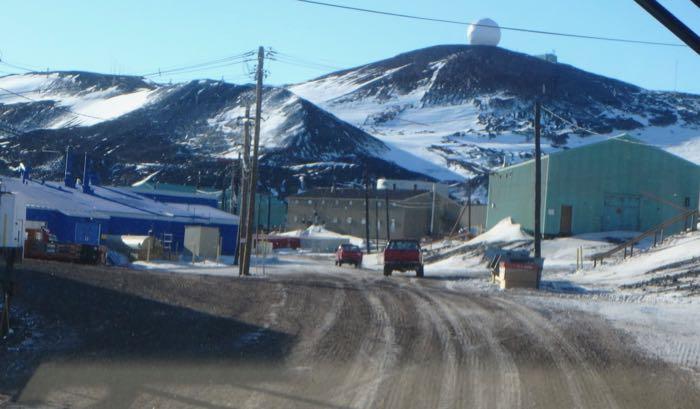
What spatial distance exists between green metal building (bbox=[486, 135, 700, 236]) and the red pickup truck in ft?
61.3

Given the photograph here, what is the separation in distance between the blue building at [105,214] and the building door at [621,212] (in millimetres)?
27069

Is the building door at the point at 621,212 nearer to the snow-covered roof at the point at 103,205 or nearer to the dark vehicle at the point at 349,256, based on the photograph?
the dark vehicle at the point at 349,256

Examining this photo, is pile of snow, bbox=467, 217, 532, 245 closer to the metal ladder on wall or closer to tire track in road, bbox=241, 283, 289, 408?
the metal ladder on wall

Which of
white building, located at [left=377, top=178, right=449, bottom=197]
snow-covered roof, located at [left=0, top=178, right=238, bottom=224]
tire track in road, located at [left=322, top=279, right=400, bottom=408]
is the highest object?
white building, located at [left=377, top=178, right=449, bottom=197]

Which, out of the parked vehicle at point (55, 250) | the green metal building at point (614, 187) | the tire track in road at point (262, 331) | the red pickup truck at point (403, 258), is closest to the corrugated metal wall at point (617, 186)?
the green metal building at point (614, 187)

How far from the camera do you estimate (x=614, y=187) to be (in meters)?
57.8

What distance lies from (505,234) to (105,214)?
2622cm

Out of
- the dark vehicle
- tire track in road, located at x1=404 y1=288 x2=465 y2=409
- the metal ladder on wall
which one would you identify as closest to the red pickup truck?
the dark vehicle

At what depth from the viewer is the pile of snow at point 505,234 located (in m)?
59.4

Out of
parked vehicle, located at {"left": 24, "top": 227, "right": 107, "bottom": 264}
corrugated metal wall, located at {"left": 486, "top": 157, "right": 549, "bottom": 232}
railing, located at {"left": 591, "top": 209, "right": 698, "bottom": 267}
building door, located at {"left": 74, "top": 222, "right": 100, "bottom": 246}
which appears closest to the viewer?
parked vehicle, located at {"left": 24, "top": 227, "right": 107, "bottom": 264}

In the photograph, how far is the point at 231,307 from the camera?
19.6 metres

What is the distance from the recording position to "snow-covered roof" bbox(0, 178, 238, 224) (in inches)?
2144

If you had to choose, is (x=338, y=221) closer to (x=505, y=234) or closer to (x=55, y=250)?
(x=505, y=234)

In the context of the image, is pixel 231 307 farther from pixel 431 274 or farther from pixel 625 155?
pixel 625 155
